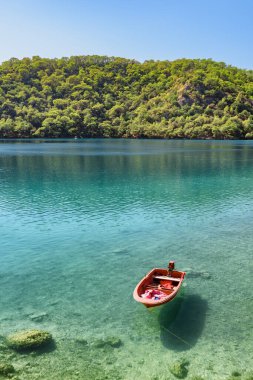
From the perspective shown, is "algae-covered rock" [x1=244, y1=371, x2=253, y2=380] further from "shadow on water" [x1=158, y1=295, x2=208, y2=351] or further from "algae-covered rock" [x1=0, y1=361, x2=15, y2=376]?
"algae-covered rock" [x1=0, y1=361, x2=15, y2=376]

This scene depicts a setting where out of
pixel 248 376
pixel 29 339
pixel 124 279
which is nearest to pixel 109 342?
pixel 29 339

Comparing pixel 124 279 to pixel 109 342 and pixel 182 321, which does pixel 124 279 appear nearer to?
pixel 182 321

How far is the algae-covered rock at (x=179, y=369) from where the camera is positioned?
45.9ft

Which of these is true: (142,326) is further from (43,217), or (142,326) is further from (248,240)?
(43,217)

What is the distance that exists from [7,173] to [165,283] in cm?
5561

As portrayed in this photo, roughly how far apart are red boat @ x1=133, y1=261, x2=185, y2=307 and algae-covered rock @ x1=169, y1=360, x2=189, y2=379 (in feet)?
8.98

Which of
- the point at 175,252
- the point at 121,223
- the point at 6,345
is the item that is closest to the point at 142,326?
the point at 6,345

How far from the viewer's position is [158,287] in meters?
18.9

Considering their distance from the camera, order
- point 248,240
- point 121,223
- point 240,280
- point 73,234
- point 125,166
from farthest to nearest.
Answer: point 125,166, point 121,223, point 73,234, point 248,240, point 240,280

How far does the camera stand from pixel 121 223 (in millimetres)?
34438

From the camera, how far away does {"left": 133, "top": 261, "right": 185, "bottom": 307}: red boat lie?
16.8 metres

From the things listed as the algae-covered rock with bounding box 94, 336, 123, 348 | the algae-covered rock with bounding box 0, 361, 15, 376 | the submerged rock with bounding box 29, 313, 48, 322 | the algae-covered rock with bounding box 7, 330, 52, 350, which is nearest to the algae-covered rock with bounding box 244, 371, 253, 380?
the algae-covered rock with bounding box 94, 336, 123, 348

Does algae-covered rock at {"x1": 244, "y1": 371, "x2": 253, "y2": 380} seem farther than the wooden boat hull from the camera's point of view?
No

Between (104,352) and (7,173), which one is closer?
(104,352)
